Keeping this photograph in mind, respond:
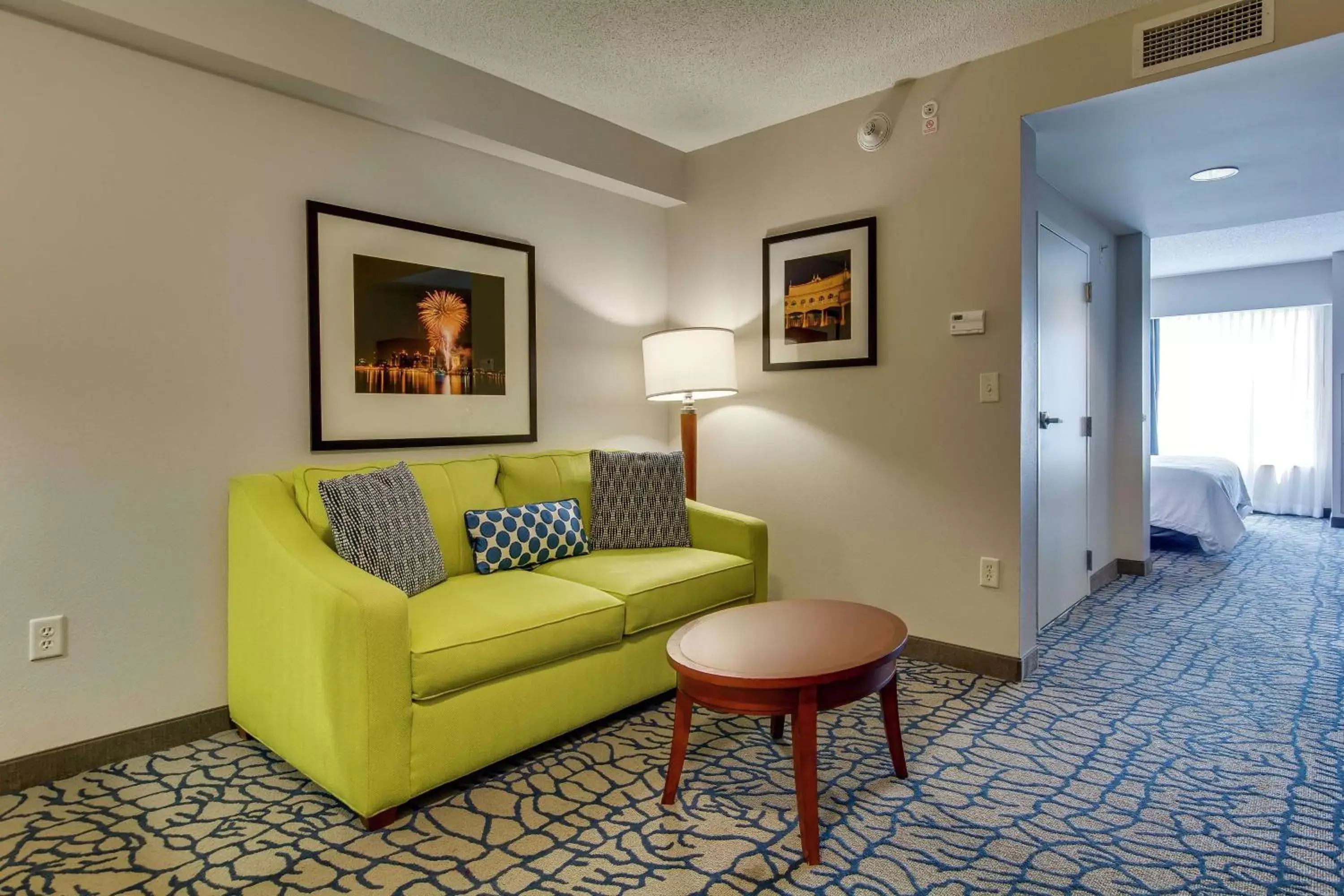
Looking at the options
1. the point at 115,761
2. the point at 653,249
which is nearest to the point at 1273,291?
the point at 653,249

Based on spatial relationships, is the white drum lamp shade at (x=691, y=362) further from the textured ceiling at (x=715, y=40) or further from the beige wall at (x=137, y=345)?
the beige wall at (x=137, y=345)

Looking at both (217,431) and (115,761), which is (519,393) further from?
(115,761)

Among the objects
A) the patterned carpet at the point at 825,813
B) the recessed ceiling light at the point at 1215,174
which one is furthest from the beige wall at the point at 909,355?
the recessed ceiling light at the point at 1215,174

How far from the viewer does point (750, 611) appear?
245 centimetres

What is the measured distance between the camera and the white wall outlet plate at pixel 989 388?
3.05m

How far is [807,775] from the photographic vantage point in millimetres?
1805

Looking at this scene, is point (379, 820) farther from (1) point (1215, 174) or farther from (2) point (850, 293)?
(1) point (1215, 174)

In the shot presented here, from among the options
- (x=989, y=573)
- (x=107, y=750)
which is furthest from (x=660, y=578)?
(x=107, y=750)

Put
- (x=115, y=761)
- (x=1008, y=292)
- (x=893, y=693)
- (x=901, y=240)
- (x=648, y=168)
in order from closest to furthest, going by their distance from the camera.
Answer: (x=893, y=693), (x=115, y=761), (x=1008, y=292), (x=901, y=240), (x=648, y=168)

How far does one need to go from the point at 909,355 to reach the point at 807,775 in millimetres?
2068

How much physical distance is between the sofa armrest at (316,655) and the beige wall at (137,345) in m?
0.21

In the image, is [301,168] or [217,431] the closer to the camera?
[217,431]

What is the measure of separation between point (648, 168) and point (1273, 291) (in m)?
6.64

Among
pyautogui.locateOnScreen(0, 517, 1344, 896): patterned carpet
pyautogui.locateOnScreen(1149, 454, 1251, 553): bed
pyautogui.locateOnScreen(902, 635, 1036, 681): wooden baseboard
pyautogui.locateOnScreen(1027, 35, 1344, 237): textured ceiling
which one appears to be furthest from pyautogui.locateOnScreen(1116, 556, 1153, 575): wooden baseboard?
pyautogui.locateOnScreen(902, 635, 1036, 681): wooden baseboard
